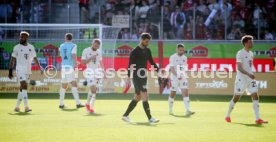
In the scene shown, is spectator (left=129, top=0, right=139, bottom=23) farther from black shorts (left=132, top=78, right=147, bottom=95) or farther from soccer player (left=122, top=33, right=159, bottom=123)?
black shorts (left=132, top=78, right=147, bottom=95)

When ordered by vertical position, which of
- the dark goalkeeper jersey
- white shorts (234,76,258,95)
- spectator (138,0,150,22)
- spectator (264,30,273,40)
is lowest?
white shorts (234,76,258,95)

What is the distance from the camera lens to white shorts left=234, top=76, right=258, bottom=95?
1474 cm

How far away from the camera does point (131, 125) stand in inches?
550

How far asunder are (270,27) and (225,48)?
296 cm

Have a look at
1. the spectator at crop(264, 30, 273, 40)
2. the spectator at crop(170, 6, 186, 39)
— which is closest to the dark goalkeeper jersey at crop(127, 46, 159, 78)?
the spectator at crop(170, 6, 186, 39)

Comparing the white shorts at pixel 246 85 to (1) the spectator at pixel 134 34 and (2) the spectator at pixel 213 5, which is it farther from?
(2) the spectator at pixel 213 5

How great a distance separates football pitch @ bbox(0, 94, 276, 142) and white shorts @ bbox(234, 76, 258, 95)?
858mm

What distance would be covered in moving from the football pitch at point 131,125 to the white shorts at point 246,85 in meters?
0.86

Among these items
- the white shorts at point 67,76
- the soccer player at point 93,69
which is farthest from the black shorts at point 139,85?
the white shorts at point 67,76

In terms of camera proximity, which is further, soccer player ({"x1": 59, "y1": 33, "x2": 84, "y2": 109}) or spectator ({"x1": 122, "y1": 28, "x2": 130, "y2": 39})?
spectator ({"x1": 122, "y1": 28, "x2": 130, "y2": 39})

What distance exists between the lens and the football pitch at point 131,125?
11.7 meters

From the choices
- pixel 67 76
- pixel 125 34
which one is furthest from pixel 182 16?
pixel 67 76

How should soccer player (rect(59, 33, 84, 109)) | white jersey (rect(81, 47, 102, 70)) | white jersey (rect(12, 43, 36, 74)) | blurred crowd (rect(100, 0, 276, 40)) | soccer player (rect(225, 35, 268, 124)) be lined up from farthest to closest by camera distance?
blurred crowd (rect(100, 0, 276, 40)) < soccer player (rect(59, 33, 84, 109)) < white jersey (rect(81, 47, 102, 70)) < white jersey (rect(12, 43, 36, 74)) < soccer player (rect(225, 35, 268, 124))

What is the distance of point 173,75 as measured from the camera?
→ 1803 centimetres
